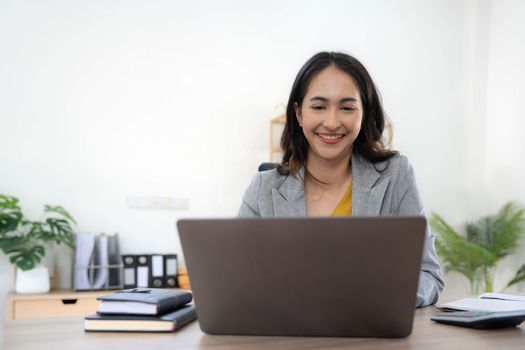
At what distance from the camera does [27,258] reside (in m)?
3.17

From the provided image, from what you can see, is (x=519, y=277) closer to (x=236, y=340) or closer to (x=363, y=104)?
(x=363, y=104)

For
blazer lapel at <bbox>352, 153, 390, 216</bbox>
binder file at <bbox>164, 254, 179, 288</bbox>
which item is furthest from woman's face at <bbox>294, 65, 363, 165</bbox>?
binder file at <bbox>164, 254, 179, 288</bbox>

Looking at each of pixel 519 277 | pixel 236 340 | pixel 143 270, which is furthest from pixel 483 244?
pixel 236 340

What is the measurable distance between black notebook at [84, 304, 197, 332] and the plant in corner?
3.32m

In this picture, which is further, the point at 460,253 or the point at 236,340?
the point at 460,253

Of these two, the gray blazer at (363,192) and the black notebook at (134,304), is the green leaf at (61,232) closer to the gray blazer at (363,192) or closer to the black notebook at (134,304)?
the gray blazer at (363,192)

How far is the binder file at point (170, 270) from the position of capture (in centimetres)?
348

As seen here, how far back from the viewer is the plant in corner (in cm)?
399

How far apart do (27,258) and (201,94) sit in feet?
5.13

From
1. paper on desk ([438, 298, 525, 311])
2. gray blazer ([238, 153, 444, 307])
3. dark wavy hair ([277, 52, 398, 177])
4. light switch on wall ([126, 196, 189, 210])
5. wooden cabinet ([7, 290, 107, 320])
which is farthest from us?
light switch on wall ([126, 196, 189, 210])

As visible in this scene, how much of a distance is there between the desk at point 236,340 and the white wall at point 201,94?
2574 mm

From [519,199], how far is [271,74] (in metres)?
2.06

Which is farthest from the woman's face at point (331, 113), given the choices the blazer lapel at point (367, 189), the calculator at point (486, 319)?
the calculator at point (486, 319)

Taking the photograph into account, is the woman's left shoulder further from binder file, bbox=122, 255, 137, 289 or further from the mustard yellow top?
binder file, bbox=122, 255, 137, 289
